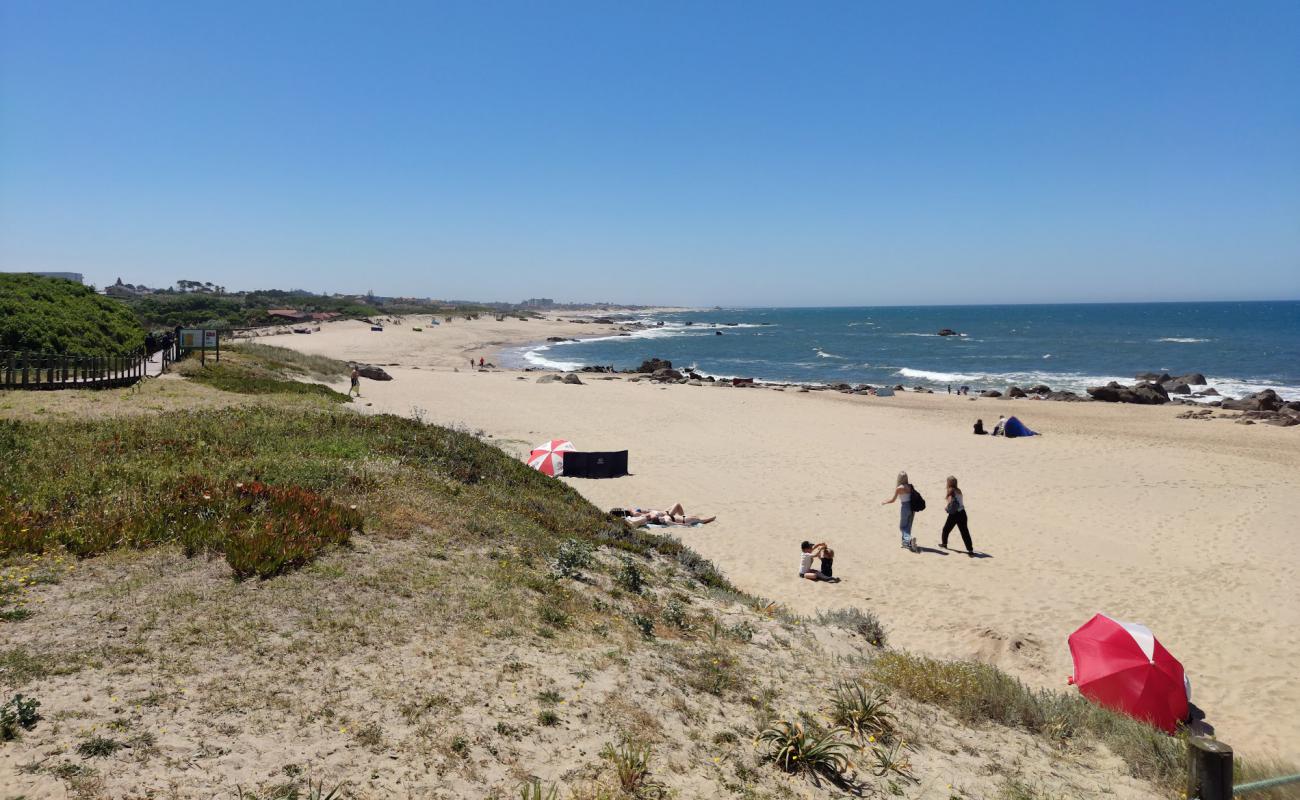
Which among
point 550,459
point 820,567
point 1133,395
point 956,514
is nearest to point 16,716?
point 820,567

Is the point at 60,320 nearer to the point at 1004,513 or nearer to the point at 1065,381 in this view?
the point at 1004,513

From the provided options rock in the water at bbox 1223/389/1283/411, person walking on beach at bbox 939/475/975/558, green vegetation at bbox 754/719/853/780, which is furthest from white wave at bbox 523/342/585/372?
green vegetation at bbox 754/719/853/780

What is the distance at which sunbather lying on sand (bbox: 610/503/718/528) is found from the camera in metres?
13.9

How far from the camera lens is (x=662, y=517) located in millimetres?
14141

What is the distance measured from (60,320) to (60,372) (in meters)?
3.65

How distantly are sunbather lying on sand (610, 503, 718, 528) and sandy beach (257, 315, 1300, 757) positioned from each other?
38 centimetres

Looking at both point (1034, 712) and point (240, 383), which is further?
point (240, 383)

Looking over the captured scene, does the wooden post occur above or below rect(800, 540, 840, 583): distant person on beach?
above

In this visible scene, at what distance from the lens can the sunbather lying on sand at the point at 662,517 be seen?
45.7 ft

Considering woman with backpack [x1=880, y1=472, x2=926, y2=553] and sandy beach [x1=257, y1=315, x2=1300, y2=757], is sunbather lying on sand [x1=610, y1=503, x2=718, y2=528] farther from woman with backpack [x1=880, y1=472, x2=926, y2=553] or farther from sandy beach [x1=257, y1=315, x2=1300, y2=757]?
woman with backpack [x1=880, y1=472, x2=926, y2=553]

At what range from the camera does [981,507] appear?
16.2m

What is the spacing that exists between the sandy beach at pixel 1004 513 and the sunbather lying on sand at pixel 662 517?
38 centimetres

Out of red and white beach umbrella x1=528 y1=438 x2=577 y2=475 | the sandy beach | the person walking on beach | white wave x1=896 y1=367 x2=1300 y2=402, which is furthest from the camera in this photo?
white wave x1=896 y1=367 x2=1300 y2=402

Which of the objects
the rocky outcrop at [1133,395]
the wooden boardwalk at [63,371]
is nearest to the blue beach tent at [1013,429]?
the rocky outcrop at [1133,395]
